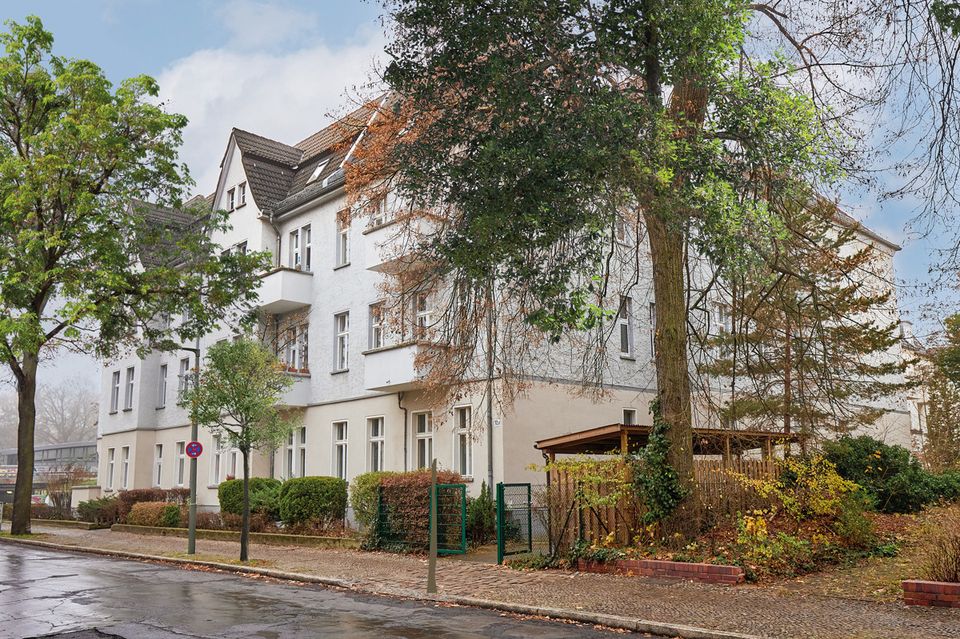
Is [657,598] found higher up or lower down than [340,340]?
lower down

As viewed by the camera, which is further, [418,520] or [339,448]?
[339,448]

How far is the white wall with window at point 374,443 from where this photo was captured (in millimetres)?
26781

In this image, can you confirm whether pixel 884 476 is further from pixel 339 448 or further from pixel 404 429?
pixel 339 448

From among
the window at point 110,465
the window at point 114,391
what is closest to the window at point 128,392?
the window at point 114,391

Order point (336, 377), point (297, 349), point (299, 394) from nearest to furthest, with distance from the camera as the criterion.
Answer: point (336, 377) → point (299, 394) → point (297, 349)

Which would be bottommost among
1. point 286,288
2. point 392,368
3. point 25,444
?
point 25,444

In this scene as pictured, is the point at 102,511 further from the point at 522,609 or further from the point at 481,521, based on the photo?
the point at 522,609

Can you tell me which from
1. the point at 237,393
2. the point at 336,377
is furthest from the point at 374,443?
the point at 237,393

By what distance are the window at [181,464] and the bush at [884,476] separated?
89.9 feet

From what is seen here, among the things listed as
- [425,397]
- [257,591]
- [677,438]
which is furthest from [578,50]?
[425,397]

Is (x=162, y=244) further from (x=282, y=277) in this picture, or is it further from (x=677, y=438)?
(x=677, y=438)

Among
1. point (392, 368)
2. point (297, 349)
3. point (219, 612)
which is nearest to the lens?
point (219, 612)

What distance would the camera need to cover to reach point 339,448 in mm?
28688

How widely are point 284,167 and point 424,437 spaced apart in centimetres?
1548
